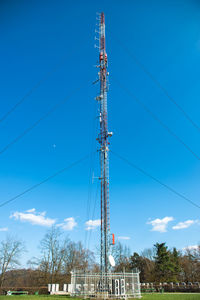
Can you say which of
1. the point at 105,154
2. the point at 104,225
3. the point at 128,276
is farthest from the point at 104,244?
the point at 105,154

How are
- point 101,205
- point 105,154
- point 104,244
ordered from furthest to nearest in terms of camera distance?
point 105,154
point 101,205
point 104,244

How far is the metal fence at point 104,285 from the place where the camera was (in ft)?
55.0

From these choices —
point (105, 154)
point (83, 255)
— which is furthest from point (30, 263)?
point (105, 154)

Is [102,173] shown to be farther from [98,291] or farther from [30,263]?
[30,263]

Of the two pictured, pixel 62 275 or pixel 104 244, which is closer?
pixel 104 244

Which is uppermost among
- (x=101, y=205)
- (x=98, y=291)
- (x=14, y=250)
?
(x=101, y=205)

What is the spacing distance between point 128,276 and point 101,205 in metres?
6.49

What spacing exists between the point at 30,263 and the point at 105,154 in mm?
30849

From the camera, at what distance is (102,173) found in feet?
71.7

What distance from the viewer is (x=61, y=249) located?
41844mm

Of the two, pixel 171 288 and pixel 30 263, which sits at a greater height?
pixel 30 263

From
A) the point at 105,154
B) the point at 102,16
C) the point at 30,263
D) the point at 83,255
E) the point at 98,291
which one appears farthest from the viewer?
the point at 83,255

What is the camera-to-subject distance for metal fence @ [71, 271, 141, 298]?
1675cm

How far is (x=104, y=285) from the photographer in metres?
16.8
